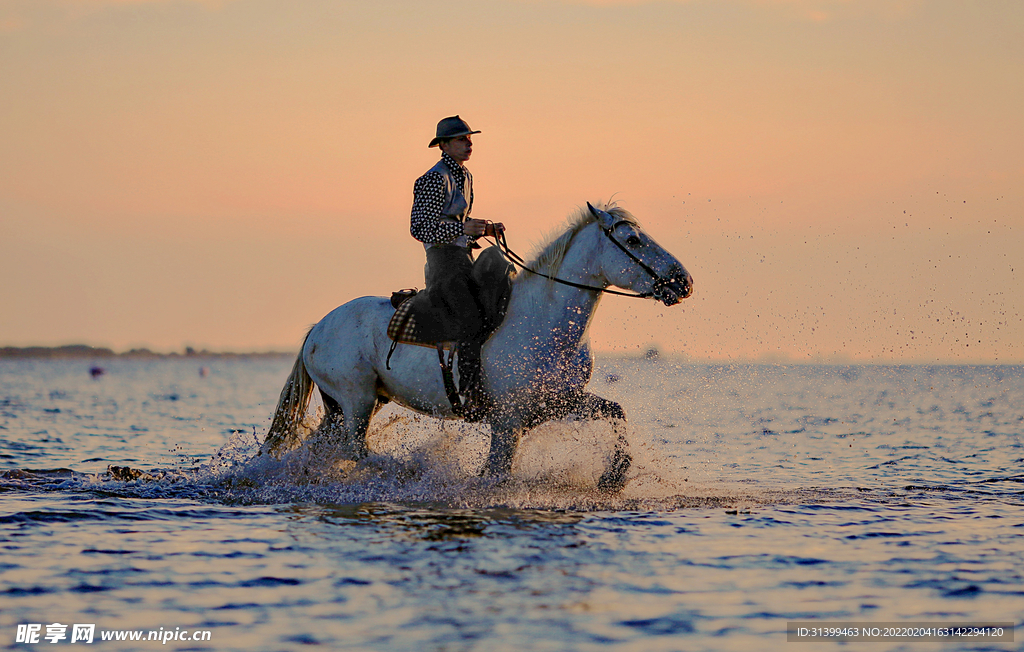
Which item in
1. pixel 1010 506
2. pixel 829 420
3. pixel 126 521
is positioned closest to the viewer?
pixel 126 521

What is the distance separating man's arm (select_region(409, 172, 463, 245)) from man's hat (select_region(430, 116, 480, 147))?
0.38 metres

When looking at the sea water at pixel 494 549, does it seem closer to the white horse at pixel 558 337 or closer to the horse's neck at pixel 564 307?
the white horse at pixel 558 337

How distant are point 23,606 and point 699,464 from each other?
10781 mm

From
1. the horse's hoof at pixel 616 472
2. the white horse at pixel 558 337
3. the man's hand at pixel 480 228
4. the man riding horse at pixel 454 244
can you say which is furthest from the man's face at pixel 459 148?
the horse's hoof at pixel 616 472

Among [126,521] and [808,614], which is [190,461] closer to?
[126,521]

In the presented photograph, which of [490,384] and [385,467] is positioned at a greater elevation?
[490,384]

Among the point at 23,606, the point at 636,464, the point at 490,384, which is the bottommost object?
the point at 23,606

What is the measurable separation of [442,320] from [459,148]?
1.68 metres

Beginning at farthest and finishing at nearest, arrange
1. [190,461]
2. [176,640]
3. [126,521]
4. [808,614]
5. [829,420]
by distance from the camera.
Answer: [829,420] < [190,461] < [126,521] < [808,614] < [176,640]

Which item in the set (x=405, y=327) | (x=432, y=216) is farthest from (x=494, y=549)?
(x=432, y=216)

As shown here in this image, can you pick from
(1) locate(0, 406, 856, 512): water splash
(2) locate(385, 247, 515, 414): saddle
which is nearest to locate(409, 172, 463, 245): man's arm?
(2) locate(385, 247, 515, 414): saddle

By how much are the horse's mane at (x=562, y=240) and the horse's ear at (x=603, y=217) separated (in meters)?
0.06

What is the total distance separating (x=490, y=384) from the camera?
9.10 metres

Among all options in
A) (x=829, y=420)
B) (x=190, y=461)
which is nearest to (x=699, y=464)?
(x=190, y=461)
